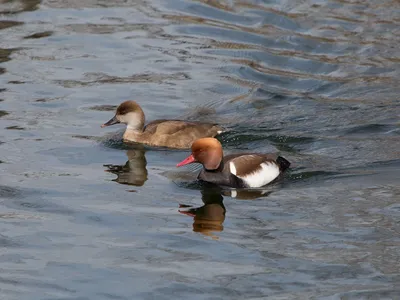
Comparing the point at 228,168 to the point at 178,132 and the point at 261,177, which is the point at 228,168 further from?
the point at 178,132

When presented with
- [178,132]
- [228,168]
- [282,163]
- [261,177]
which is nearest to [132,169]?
[178,132]

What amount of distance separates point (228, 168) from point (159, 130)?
5.87ft

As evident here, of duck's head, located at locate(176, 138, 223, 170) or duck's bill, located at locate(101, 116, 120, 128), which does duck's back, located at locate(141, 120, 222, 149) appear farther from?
duck's head, located at locate(176, 138, 223, 170)

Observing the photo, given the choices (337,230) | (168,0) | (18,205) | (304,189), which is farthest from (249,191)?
(168,0)

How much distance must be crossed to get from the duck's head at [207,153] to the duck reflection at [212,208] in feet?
0.95

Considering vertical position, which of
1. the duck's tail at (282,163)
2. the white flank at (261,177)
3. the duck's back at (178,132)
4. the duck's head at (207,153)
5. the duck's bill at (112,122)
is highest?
the duck's bill at (112,122)

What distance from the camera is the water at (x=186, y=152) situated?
405 inches

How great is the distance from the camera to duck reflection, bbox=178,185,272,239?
11.7m

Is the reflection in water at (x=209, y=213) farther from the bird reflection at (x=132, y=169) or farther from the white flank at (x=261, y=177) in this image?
the bird reflection at (x=132, y=169)

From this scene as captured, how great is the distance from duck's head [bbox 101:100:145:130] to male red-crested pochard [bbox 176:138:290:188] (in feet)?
6.54

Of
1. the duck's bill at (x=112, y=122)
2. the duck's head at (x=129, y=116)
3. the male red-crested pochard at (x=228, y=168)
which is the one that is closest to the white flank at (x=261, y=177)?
the male red-crested pochard at (x=228, y=168)

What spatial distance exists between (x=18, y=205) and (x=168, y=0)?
11232mm

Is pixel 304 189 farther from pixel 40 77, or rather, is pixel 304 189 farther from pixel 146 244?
pixel 40 77

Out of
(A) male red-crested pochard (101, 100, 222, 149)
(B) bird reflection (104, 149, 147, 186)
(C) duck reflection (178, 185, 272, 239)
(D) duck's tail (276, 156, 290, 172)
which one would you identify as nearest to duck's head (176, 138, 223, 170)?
(C) duck reflection (178, 185, 272, 239)
